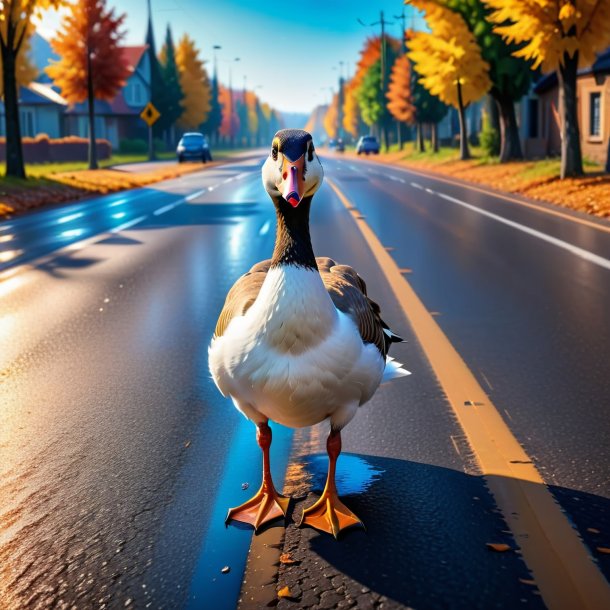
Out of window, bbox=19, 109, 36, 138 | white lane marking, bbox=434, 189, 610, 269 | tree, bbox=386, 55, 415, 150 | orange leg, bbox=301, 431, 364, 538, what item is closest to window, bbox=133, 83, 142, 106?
window, bbox=19, 109, 36, 138

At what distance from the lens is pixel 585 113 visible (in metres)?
37.7

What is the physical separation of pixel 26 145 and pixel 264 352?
181 ft

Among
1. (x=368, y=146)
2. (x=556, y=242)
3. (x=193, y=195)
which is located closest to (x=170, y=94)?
(x=368, y=146)

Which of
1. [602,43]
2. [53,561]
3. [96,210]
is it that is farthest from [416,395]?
[602,43]

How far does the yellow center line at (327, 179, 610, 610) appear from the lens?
2.98 m

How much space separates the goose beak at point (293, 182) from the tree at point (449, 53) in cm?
3146

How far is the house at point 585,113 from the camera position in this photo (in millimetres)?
35188

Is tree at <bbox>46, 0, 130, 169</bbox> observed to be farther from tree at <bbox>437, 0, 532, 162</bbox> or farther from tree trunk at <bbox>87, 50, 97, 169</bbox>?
tree at <bbox>437, 0, 532, 162</bbox>

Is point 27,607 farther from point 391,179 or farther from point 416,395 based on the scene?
point 391,179

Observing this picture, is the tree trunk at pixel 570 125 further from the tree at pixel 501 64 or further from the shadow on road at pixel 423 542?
the shadow on road at pixel 423 542

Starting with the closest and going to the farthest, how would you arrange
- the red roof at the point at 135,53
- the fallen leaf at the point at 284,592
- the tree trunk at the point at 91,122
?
the fallen leaf at the point at 284,592 < the tree trunk at the point at 91,122 < the red roof at the point at 135,53

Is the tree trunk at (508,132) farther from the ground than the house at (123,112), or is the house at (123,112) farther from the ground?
the house at (123,112)

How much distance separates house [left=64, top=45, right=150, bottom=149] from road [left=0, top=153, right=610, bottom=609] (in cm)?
6877

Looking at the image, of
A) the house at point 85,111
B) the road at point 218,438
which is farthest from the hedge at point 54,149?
the road at point 218,438
